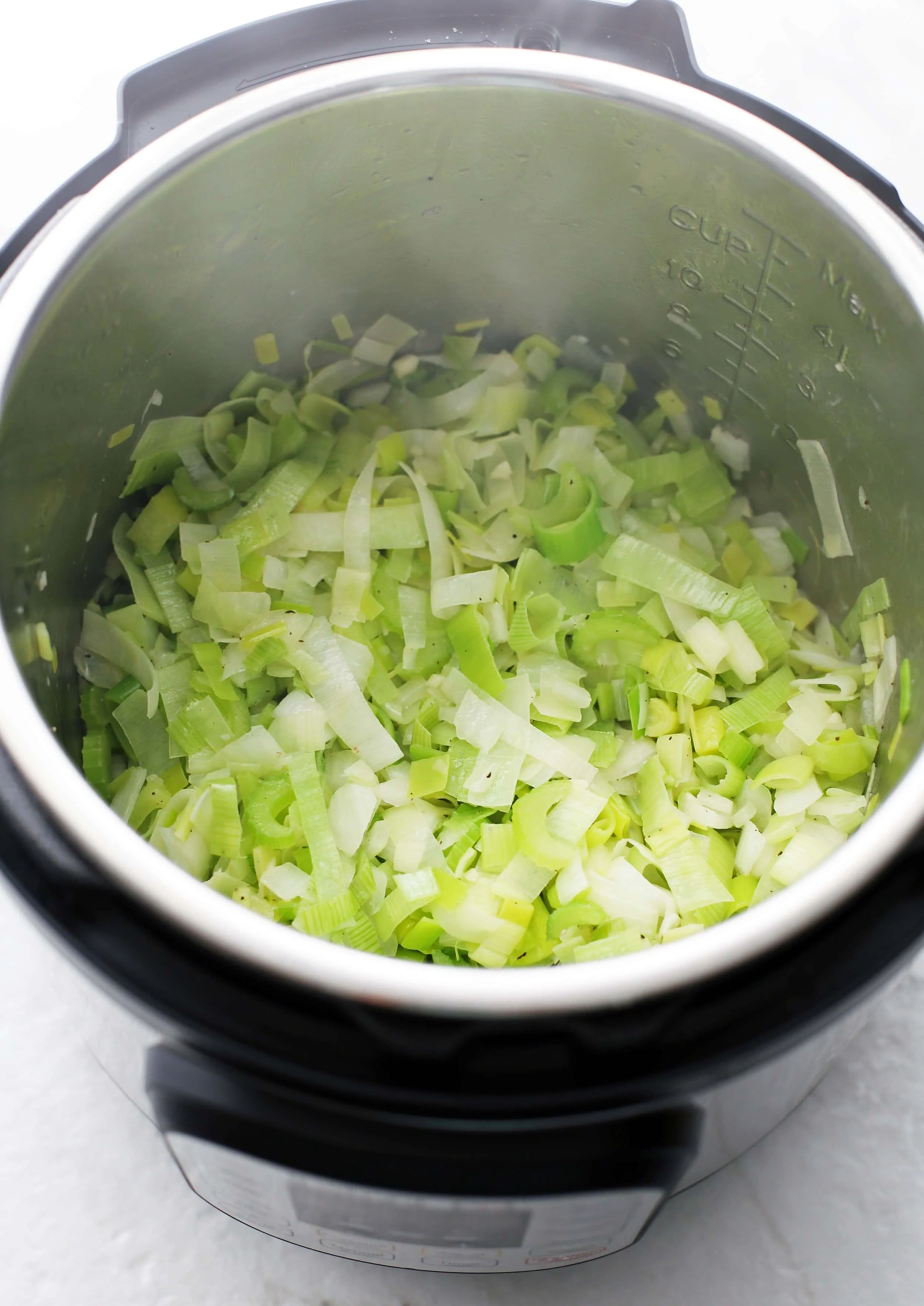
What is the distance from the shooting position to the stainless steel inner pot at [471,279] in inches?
28.1

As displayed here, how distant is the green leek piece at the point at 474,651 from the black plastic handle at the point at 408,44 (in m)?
0.46

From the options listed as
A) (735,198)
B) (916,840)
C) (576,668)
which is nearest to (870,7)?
(735,198)

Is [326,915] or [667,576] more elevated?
[667,576]

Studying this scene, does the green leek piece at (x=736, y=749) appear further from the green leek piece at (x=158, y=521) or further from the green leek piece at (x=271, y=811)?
the green leek piece at (x=158, y=521)

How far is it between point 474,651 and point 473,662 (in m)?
0.01

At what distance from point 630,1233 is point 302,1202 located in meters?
0.23

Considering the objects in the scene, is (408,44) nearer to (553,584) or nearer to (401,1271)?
(553,584)

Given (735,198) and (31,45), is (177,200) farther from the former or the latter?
(31,45)

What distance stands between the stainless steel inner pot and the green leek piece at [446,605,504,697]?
1.03 feet

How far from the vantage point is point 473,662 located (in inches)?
37.0

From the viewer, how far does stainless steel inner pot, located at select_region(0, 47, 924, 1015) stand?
2.34 feet

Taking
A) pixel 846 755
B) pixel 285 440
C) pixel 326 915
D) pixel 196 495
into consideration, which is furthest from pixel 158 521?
pixel 846 755

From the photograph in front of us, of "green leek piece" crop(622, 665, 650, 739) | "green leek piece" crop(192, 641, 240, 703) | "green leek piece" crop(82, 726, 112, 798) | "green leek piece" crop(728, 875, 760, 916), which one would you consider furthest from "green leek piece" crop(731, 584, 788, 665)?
"green leek piece" crop(82, 726, 112, 798)

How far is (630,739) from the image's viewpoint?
943 mm
